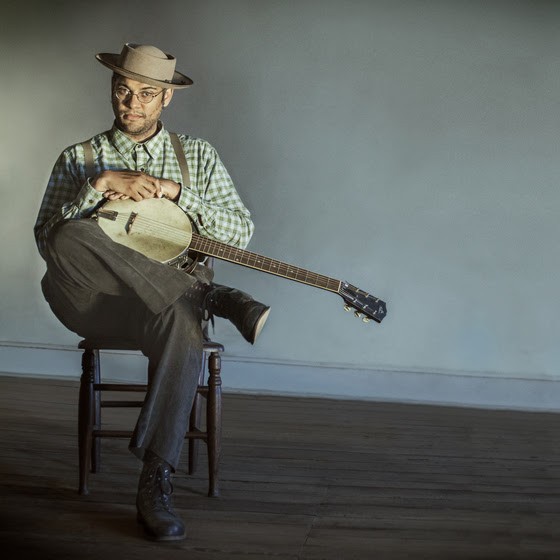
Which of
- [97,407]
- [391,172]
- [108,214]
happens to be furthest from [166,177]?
[391,172]

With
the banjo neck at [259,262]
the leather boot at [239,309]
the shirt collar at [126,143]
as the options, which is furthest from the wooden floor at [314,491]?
the shirt collar at [126,143]

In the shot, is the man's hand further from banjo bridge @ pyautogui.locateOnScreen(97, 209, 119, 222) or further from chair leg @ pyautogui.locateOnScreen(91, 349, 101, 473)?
chair leg @ pyautogui.locateOnScreen(91, 349, 101, 473)

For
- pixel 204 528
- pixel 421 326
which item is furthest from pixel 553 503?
pixel 421 326

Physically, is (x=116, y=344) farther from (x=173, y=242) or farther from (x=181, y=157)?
(x=181, y=157)

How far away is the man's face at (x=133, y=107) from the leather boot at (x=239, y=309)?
60 cm

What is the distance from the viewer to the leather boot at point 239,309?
2.58m

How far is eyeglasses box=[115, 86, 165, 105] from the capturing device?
9.77 ft

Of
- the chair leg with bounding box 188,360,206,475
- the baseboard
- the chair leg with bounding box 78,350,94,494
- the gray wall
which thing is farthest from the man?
the baseboard

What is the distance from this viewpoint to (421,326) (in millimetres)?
4953

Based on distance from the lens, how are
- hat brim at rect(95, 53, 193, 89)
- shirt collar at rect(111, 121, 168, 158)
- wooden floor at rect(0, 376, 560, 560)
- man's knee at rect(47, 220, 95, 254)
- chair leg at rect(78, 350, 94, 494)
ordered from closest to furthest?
wooden floor at rect(0, 376, 560, 560) → man's knee at rect(47, 220, 95, 254) → chair leg at rect(78, 350, 94, 494) → hat brim at rect(95, 53, 193, 89) → shirt collar at rect(111, 121, 168, 158)

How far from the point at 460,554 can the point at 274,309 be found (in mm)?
2794

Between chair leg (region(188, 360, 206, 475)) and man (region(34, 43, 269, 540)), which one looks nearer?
man (region(34, 43, 269, 540))

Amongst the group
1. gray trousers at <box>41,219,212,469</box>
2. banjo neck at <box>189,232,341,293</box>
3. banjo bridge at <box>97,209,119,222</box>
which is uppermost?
banjo bridge at <box>97,209,119,222</box>

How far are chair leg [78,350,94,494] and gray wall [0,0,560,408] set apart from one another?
7.03ft
